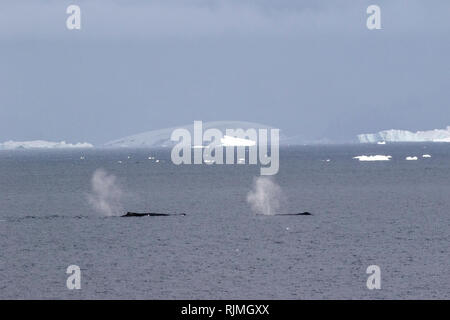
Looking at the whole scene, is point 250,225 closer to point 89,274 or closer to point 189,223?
point 189,223

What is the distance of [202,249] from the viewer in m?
91.8

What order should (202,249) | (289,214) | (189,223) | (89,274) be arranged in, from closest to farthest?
(89,274) → (202,249) → (189,223) → (289,214)

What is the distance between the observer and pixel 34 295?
6781 cm

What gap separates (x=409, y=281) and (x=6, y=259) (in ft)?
125

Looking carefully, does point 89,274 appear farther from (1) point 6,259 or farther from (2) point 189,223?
(2) point 189,223

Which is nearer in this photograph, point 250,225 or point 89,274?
point 89,274

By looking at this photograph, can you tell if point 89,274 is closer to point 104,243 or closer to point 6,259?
point 6,259
